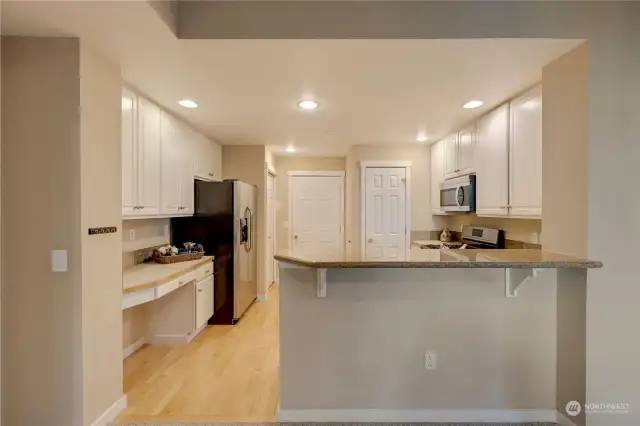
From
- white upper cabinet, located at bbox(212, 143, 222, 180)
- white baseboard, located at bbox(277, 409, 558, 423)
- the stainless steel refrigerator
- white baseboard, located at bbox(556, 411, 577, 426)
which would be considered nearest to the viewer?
white baseboard, located at bbox(556, 411, 577, 426)

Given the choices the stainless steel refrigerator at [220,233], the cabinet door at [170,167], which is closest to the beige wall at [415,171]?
the stainless steel refrigerator at [220,233]

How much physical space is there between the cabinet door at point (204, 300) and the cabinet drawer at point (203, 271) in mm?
42

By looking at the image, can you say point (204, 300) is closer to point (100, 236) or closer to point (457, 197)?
point (100, 236)

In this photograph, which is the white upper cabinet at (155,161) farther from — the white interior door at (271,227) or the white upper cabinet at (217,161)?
the white interior door at (271,227)

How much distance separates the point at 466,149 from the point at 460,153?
17 centimetres

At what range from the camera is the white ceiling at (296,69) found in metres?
1.86

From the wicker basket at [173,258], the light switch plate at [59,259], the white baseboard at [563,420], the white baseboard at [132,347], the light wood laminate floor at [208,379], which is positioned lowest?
→ the light wood laminate floor at [208,379]

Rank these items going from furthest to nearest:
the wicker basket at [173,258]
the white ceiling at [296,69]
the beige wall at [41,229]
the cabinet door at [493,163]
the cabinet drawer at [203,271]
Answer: the cabinet drawer at [203,271], the wicker basket at [173,258], the cabinet door at [493,163], the beige wall at [41,229], the white ceiling at [296,69]

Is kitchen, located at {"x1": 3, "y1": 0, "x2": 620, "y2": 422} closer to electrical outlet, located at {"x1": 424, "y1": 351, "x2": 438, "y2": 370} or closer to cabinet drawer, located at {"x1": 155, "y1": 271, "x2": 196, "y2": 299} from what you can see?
cabinet drawer, located at {"x1": 155, "y1": 271, "x2": 196, "y2": 299}

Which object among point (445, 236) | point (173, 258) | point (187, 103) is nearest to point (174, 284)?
point (173, 258)

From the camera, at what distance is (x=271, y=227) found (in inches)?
237

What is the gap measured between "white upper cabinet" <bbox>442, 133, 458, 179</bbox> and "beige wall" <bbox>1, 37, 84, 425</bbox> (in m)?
3.64

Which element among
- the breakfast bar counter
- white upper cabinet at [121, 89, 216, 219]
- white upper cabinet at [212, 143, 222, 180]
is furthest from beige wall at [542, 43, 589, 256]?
white upper cabinet at [212, 143, 222, 180]

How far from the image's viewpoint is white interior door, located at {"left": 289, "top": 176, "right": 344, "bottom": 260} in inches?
252
